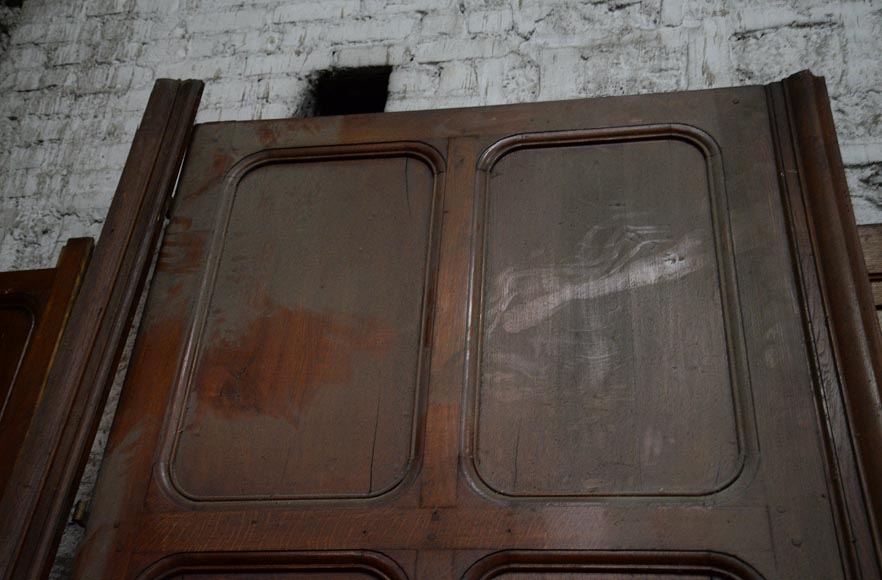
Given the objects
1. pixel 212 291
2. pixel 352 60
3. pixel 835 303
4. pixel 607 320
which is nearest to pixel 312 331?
pixel 212 291

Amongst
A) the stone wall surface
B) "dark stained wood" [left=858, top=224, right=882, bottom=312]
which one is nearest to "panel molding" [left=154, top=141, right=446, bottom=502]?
the stone wall surface

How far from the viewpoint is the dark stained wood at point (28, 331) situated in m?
2.11

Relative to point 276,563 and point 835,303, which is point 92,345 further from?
point 835,303

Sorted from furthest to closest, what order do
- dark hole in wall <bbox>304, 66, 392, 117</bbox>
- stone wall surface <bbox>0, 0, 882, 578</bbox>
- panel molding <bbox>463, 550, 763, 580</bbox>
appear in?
1. dark hole in wall <bbox>304, 66, 392, 117</bbox>
2. stone wall surface <bbox>0, 0, 882, 578</bbox>
3. panel molding <bbox>463, 550, 763, 580</bbox>

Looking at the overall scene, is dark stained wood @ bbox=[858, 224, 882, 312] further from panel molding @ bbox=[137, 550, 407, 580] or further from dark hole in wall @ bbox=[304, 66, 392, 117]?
dark hole in wall @ bbox=[304, 66, 392, 117]

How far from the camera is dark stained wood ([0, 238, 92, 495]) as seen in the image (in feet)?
6.93

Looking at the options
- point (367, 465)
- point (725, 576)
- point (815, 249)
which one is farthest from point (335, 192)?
point (725, 576)

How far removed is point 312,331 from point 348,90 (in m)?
1.07

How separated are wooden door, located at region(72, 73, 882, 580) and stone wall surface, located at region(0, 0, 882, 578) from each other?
17.4 inches

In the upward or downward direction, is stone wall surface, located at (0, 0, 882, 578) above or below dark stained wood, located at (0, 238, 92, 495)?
above

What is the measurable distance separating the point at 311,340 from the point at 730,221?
34.8 inches

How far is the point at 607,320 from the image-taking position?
1.94 m

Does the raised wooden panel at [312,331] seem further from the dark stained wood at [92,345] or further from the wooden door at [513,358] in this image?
the dark stained wood at [92,345]

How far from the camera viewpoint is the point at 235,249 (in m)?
2.20
